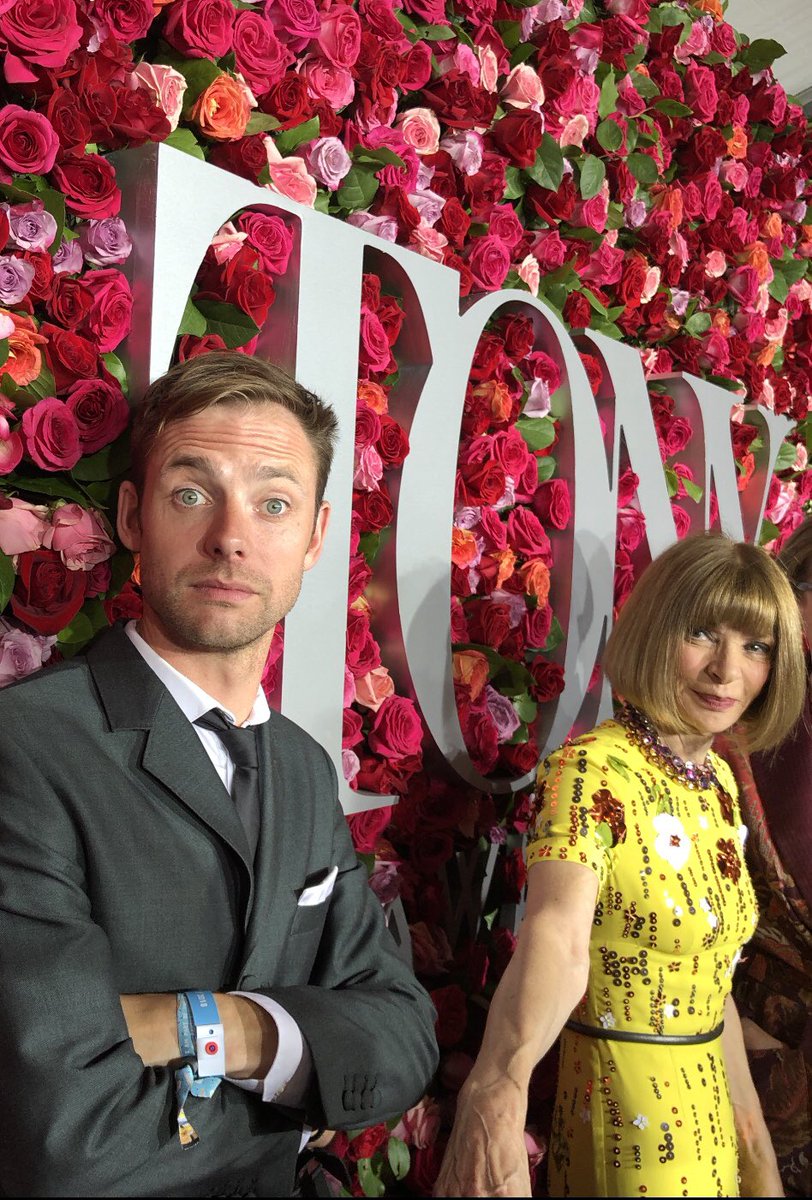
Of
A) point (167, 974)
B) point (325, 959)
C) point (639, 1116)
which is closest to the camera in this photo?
point (167, 974)

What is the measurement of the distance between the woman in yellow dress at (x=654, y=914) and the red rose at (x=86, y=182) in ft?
3.39

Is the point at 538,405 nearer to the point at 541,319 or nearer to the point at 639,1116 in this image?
the point at 541,319

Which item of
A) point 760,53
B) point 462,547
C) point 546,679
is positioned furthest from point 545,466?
point 760,53

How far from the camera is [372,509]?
1.91 m

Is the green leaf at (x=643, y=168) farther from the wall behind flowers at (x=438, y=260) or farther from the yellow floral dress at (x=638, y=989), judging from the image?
the yellow floral dress at (x=638, y=989)

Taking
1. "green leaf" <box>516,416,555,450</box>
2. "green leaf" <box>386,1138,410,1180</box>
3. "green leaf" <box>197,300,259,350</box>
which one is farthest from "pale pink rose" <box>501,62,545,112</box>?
"green leaf" <box>386,1138,410,1180</box>

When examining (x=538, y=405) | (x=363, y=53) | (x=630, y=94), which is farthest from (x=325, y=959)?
(x=630, y=94)

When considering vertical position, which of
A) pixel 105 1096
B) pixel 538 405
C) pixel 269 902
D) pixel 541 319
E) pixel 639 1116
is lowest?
pixel 639 1116

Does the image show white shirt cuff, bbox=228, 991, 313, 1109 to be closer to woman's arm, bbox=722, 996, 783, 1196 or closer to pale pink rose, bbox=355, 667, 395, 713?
pale pink rose, bbox=355, 667, 395, 713

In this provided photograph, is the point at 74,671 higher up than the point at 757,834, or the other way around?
the point at 74,671

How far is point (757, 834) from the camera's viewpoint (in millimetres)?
2068

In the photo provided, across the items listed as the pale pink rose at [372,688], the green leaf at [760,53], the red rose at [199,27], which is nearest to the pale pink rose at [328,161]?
the red rose at [199,27]

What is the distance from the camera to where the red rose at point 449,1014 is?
2057mm

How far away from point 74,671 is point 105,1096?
18.2 inches
